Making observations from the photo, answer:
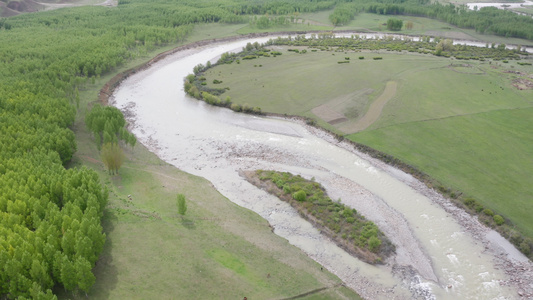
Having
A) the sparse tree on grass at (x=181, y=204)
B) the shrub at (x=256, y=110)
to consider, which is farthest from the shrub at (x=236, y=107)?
the sparse tree on grass at (x=181, y=204)

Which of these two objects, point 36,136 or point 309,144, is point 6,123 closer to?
point 36,136

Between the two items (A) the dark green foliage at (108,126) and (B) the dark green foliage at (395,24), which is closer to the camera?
(A) the dark green foliage at (108,126)

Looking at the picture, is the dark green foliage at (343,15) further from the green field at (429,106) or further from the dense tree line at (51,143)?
the dense tree line at (51,143)

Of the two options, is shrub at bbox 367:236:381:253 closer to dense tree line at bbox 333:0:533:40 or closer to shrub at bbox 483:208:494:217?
shrub at bbox 483:208:494:217

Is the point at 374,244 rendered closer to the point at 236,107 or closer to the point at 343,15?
the point at 236,107

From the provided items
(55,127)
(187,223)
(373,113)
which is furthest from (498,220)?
(55,127)
